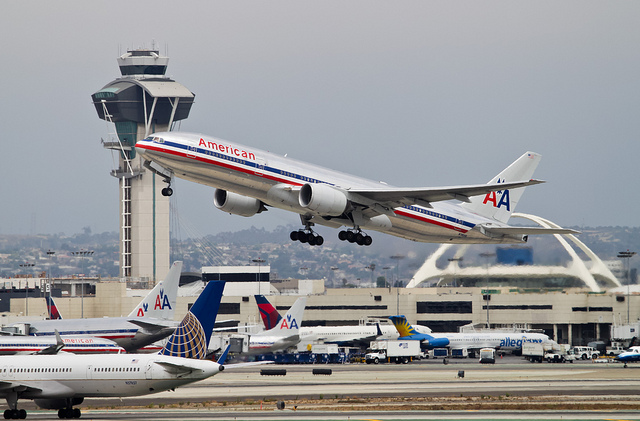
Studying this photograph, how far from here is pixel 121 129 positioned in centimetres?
19388

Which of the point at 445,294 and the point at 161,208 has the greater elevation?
the point at 161,208

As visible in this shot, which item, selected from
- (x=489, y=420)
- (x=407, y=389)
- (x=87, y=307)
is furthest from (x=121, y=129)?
(x=489, y=420)

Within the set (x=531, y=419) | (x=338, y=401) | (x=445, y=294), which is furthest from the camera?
(x=445, y=294)

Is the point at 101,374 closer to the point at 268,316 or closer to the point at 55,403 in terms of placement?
the point at 55,403

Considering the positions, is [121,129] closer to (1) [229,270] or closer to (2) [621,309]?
(1) [229,270]

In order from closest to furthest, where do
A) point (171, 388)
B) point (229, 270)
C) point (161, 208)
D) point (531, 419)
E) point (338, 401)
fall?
point (531, 419) → point (171, 388) → point (338, 401) → point (229, 270) → point (161, 208)

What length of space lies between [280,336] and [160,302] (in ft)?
54.4

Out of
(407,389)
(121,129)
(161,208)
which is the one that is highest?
(121,129)

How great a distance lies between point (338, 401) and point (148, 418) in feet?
36.1

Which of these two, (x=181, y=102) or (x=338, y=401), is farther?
(x=181, y=102)

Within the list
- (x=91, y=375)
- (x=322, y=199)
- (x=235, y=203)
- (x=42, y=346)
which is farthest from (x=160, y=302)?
(x=91, y=375)

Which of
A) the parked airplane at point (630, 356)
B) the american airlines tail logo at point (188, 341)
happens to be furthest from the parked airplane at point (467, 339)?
the american airlines tail logo at point (188, 341)

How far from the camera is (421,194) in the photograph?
53875 millimetres

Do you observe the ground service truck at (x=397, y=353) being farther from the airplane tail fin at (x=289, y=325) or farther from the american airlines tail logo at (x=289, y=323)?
the american airlines tail logo at (x=289, y=323)
